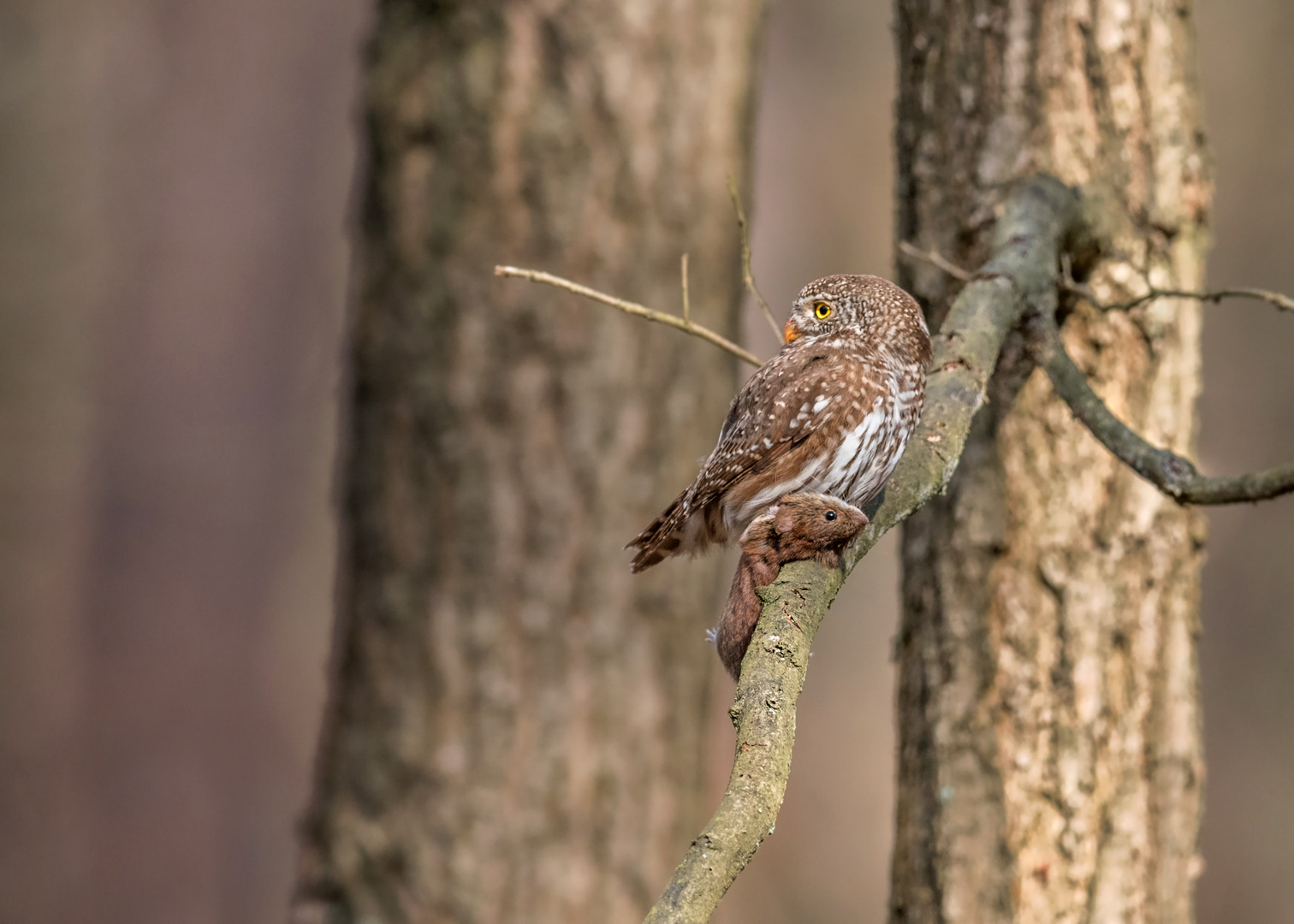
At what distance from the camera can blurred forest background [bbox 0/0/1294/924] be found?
9281 mm

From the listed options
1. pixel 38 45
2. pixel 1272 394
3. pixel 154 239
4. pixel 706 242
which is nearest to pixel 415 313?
pixel 706 242

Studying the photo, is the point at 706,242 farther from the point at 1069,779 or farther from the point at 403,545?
the point at 1069,779

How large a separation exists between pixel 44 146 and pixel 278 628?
16.7 ft

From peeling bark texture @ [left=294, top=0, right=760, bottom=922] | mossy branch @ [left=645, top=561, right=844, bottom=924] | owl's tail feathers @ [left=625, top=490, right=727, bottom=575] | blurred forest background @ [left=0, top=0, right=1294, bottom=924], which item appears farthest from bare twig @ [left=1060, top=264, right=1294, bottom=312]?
blurred forest background @ [left=0, top=0, right=1294, bottom=924]

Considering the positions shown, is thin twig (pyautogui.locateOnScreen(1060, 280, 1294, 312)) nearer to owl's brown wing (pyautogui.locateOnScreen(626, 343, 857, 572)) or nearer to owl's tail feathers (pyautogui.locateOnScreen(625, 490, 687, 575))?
owl's brown wing (pyautogui.locateOnScreen(626, 343, 857, 572))

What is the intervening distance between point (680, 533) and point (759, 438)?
25 cm

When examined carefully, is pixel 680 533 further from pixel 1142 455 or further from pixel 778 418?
pixel 1142 455

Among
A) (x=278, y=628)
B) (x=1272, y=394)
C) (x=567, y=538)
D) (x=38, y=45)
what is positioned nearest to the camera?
(x=567, y=538)

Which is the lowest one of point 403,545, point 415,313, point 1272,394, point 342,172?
point 403,545

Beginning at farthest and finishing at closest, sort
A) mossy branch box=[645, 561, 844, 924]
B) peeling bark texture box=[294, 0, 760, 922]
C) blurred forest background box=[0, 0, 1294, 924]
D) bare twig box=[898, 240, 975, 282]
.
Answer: blurred forest background box=[0, 0, 1294, 924] < peeling bark texture box=[294, 0, 760, 922] < bare twig box=[898, 240, 975, 282] < mossy branch box=[645, 561, 844, 924]

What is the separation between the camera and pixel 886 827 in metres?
11.0

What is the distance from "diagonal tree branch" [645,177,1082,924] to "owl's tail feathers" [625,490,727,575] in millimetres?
368

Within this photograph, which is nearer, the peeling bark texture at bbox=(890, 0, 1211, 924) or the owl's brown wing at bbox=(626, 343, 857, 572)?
the owl's brown wing at bbox=(626, 343, 857, 572)

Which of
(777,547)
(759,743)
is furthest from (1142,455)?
(759,743)
